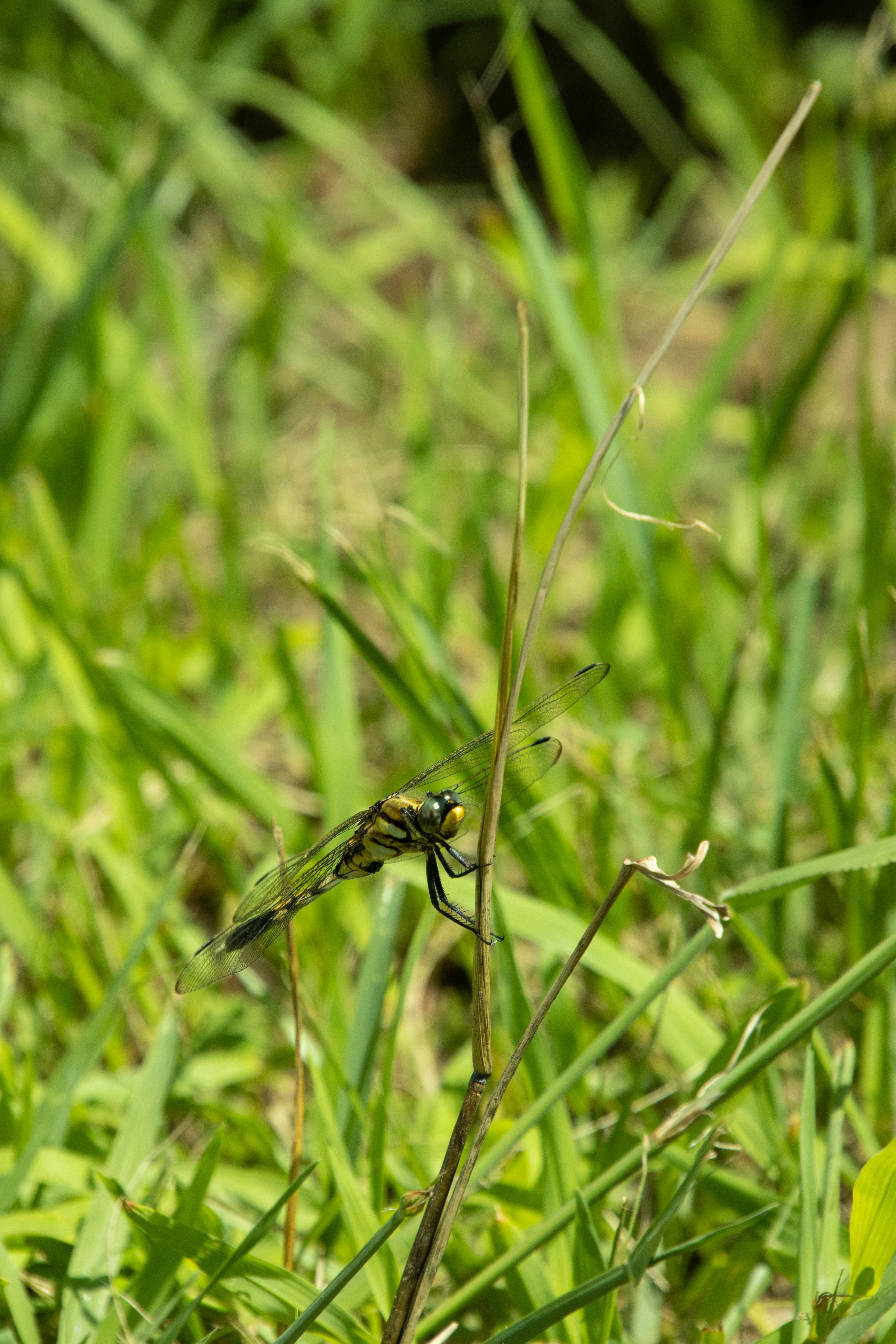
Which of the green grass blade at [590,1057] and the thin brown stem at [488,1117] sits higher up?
the thin brown stem at [488,1117]

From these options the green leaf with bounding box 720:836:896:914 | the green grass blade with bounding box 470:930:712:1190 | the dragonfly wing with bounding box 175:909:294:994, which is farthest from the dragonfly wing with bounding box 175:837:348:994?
the green leaf with bounding box 720:836:896:914

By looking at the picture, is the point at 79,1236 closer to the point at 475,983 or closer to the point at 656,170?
the point at 475,983

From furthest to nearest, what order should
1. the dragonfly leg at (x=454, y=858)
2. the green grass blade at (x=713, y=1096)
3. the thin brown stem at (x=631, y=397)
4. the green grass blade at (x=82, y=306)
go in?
the green grass blade at (x=82, y=306)
the dragonfly leg at (x=454, y=858)
the green grass blade at (x=713, y=1096)
the thin brown stem at (x=631, y=397)

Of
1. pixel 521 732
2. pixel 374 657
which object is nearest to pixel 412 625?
pixel 374 657

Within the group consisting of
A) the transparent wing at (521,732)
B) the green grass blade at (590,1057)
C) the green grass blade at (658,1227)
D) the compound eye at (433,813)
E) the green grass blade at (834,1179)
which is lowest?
the green grass blade at (834,1179)

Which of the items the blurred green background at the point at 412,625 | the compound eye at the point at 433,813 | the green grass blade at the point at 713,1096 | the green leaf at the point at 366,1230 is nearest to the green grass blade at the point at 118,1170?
the blurred green background at the point at 412,625

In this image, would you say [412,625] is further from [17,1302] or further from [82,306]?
[82,306]

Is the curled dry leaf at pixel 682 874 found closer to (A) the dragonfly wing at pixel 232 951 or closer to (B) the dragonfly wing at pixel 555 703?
(B) the dragonfly wing at pixel 555 703
